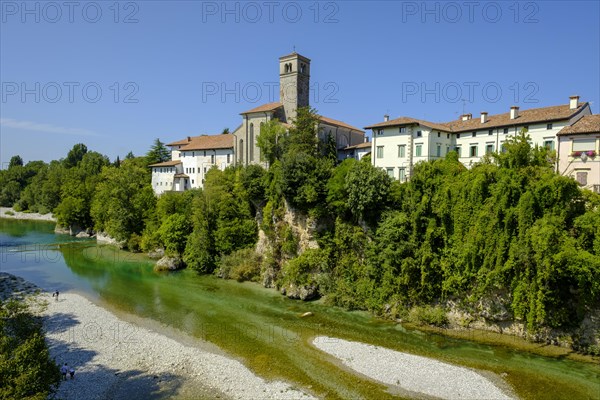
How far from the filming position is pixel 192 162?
62.6 m

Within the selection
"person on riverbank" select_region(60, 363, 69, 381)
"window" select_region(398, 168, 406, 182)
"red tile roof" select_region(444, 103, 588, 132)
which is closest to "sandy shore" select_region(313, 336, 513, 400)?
"person on riverbank" select_region(60, 363, 69, 381)

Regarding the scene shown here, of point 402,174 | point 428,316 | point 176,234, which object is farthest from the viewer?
point 176,234

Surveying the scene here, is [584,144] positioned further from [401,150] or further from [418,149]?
[401,150]

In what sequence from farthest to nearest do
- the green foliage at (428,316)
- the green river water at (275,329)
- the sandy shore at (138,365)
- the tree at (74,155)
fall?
the tree at (74,155) < the green foliage at (428,316) < the green river water at (275,329) < the sandy shore at (138,365)

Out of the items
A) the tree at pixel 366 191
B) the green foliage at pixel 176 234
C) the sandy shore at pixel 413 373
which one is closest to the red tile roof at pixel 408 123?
the tree at pixel 366 191

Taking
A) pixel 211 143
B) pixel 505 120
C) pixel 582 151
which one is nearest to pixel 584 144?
pixel 582 151

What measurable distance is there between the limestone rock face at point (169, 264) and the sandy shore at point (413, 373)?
85.8 ft

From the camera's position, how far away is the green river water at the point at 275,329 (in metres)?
18.7

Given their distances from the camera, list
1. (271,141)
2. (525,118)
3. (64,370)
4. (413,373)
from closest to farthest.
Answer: (64,370) → (413,373) → (525,118) → (271,141)

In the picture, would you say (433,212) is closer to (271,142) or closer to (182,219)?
(271,142)

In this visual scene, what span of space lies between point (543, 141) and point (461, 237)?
48.3 ft

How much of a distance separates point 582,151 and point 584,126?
84.2 inches

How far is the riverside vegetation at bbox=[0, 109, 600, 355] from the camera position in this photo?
71.9 feet

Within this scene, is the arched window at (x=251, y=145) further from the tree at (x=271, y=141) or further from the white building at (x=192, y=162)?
the tree at (x=271, y=141)
